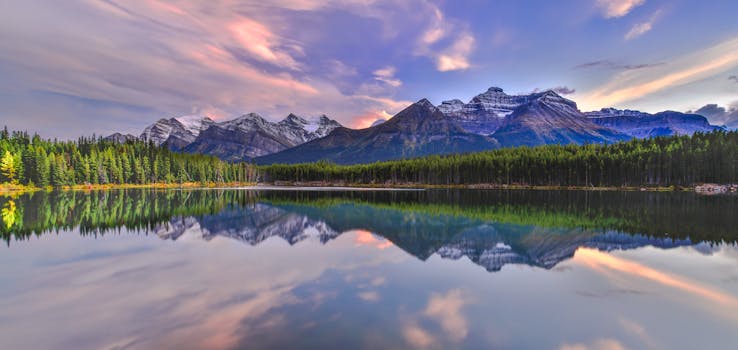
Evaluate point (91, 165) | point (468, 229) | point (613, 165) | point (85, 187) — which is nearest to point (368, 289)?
point (468, 229)

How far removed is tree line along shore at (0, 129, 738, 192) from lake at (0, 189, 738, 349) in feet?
313

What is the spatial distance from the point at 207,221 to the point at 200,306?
97.2 ft

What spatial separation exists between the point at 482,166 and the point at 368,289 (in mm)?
146670

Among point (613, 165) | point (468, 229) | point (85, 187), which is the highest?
point (613, 165)

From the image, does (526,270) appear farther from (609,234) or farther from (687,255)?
(609,234)

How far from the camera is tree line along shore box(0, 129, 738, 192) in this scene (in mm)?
103812

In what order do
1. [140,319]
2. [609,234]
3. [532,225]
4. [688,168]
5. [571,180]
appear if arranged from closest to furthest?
1. [140,319]
2. [609,234]
3. [532,225]
4. [688,168]
5. [571,180]

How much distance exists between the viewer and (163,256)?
22594 millimetres

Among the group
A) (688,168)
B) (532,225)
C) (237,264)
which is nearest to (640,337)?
(237,264)

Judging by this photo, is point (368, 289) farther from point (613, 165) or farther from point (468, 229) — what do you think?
point (613, 165)

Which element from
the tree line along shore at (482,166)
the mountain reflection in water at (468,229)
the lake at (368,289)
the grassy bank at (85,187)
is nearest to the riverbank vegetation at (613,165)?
the tree line along shore at (482,166)

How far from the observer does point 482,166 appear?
505ft

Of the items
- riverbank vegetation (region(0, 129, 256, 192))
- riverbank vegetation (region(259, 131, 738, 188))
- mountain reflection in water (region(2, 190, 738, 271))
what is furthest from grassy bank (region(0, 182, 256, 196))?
riverbank vegetation (region(259, 131, 738, 188))

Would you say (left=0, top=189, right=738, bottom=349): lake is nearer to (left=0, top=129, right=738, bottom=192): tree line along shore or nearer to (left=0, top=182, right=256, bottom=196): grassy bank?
(left=0, top=182, right=256, bottom=196): grassy bank
